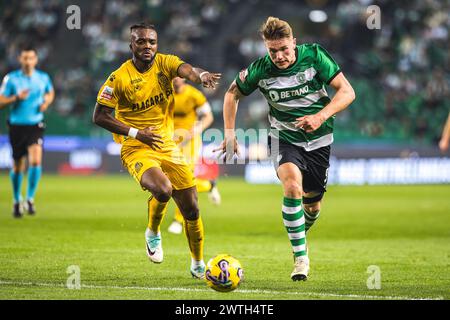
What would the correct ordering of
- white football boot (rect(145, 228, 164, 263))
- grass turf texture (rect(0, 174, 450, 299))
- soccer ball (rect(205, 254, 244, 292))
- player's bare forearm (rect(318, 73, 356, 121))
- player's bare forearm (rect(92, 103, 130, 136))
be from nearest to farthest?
soccer ball (rect(205, 254, 244, 292)) → grass turf texture (rect(0, 174, 450, 299)) → player's bare forearm (rect(318, 73, 356, 121)) → player's bare forearm (rect(92, 103, 130, 136)) → white football boot (rect(145, 228, 164, 263))

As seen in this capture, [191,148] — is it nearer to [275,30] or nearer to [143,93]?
[143,93]

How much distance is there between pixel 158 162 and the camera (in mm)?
8789

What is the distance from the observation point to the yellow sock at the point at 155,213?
8.94 m

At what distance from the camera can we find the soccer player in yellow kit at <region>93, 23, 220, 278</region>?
857 cm

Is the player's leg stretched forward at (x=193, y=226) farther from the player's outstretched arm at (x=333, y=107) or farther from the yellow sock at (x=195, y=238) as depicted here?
the player's outstretched arm at (x=333, y=107)

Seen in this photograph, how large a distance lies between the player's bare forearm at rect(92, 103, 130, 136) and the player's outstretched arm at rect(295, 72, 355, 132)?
5.77ft

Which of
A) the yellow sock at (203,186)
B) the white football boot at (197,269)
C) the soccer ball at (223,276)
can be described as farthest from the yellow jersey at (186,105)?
the soccer ball at (223,276)

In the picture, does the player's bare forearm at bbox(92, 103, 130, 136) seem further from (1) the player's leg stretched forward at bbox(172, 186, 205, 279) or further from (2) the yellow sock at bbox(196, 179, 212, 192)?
(2) the yellow sock at bbox(196, 179, 212, 192)

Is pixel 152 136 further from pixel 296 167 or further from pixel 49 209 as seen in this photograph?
pixel 49 209

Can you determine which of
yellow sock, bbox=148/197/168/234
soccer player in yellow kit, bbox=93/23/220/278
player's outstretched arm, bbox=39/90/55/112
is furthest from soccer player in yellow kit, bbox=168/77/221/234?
soccer player in yellow kit, bbox=93/23/220/278

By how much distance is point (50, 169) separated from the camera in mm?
26672

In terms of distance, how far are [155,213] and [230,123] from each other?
123cm

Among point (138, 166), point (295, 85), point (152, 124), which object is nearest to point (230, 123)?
point (295, 85)

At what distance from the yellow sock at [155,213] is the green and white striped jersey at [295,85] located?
135cm
